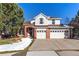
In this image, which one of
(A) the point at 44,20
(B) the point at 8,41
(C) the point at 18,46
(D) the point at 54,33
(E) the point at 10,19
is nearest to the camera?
(C) the point at 18,46

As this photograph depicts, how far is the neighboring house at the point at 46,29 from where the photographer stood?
2094cm

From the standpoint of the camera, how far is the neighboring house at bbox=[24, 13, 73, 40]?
20938 millimetres

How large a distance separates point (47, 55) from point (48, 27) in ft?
12.6

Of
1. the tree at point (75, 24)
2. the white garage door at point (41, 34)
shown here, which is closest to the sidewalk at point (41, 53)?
the tree at point (75, 24)

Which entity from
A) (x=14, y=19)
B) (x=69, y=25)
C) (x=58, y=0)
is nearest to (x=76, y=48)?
(x=69, y=25)

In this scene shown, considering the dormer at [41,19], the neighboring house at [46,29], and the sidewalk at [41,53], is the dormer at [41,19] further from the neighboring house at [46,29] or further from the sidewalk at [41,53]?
the sidewalk at [41,53]

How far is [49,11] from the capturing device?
1922 centimetres

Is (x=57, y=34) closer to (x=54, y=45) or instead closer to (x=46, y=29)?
(x=46, y=29)

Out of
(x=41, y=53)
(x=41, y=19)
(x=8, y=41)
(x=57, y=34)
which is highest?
(x=41, y=19)

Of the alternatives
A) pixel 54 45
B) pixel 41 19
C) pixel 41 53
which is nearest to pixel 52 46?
pixel 54 45

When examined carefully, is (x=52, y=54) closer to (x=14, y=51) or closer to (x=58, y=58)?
(x=58, y=58)

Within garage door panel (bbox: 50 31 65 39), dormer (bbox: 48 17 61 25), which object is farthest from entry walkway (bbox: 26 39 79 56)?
dormer (bbox: 48 17 61 25)

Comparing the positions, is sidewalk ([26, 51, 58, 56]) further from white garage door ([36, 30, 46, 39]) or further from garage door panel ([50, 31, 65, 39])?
white garage door ([36, 30, 46, 39])

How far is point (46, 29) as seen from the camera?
72.1 feet
